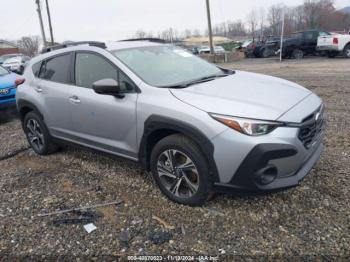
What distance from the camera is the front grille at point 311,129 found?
10.4 ft

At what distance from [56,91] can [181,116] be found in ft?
7.09

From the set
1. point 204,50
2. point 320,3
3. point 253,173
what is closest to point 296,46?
point 204,50

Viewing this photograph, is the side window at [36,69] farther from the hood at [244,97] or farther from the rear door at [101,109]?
the hood at [244,97]

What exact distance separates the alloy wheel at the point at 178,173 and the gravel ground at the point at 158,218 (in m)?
0.18

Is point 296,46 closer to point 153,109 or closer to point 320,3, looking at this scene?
point 153,109

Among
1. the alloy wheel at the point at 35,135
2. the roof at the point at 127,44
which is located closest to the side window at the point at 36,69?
the alloy wheel at the point at 35,135

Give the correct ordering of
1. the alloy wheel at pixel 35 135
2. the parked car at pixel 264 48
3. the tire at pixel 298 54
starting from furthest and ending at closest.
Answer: the parked car at pixel 264 48
the tire at pixel 298 54
the alloy wheel at pixel 35 135

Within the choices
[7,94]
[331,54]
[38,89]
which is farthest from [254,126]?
[331,54]

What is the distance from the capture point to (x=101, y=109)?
400cm

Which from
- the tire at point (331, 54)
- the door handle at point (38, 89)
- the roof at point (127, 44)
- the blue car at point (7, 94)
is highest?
the roof at point (127, 44)

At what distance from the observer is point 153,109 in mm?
A: 3508

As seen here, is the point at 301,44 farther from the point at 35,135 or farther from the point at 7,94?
the point at 35,135

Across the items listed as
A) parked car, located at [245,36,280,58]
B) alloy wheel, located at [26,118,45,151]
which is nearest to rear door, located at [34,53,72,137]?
alloy wheel, located at [26,118,45,151]

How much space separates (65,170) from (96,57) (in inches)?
64.5
